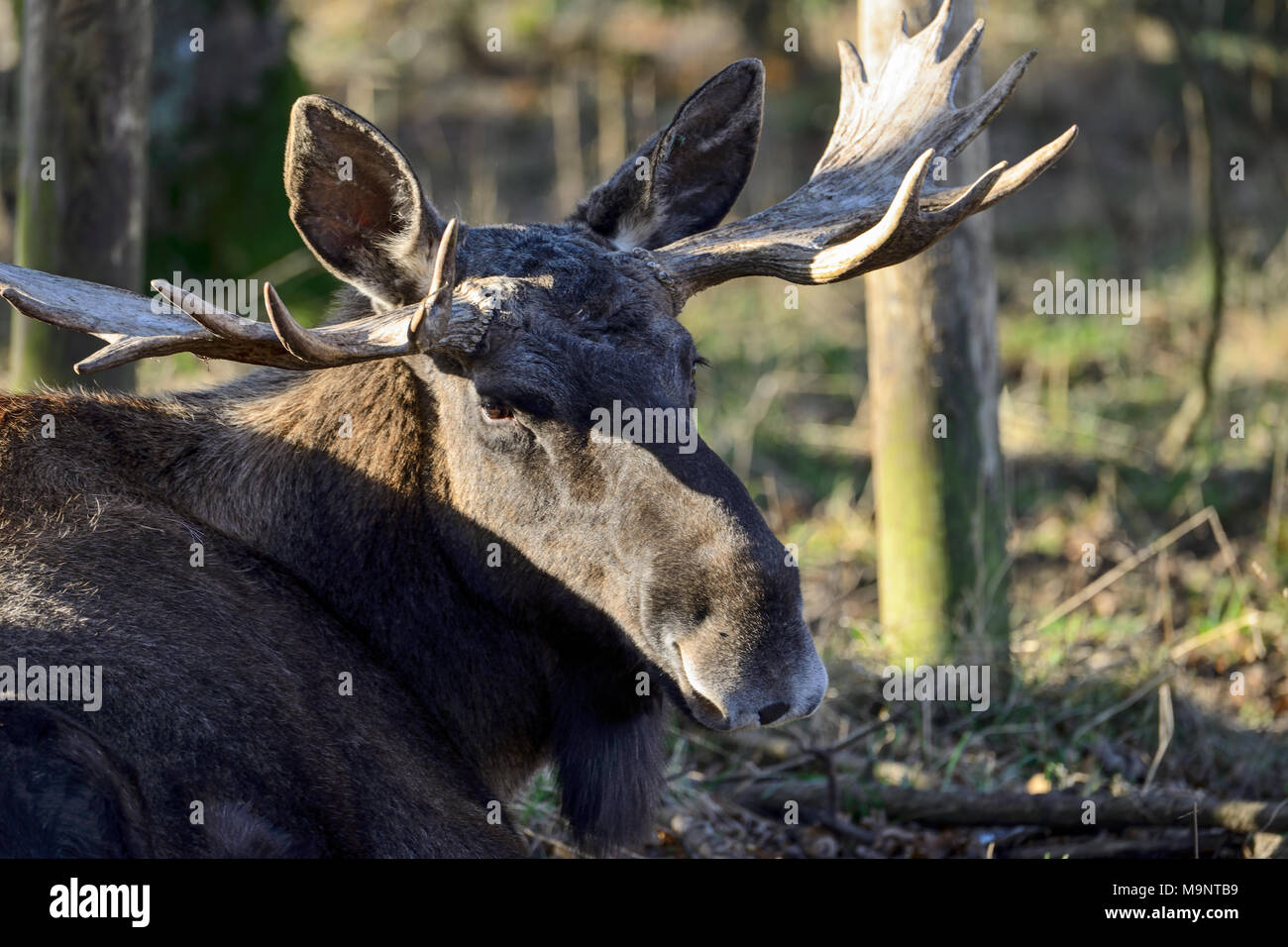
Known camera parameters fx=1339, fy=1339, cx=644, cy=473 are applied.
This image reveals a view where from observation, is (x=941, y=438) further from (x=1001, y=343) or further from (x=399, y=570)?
(x=1001, y=343)

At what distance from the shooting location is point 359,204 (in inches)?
159

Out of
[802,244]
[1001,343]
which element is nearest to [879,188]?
[802,244]

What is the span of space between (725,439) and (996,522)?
3329 mm

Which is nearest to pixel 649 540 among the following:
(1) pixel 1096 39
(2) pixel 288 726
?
(2) pixel 288 726

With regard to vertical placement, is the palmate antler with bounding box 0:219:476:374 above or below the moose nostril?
above

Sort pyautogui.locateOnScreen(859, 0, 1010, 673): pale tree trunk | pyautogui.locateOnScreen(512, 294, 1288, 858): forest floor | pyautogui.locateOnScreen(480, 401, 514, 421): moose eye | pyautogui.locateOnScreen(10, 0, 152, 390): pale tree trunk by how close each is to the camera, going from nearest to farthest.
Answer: pyautogui.locateOnScreen(480, 401, 514, 421): moose eye
pyautogui.locateOnScreen(512, 294, 1288, 858): forest floor
pyautogui.locateOnScreen(10, 0, 152, 390): pale tree trunk
pyautogui.locateOnScreen(859, 0, 1010, 673): pale tree trunk

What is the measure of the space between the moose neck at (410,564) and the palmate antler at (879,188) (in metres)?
1.04

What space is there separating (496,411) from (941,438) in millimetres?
2553

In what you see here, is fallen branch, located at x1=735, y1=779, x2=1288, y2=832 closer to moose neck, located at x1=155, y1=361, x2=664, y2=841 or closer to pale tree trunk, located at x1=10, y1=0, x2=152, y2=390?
moose neck, located at x1=155, y1=361, x2=664, y2=841

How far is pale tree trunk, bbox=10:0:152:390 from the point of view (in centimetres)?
543

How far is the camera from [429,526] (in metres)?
Answer: 4.07

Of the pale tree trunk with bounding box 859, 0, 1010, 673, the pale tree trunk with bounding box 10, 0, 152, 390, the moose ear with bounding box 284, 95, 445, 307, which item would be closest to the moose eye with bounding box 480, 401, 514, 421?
the moose ear with bounding box 284, 95, 445, 307

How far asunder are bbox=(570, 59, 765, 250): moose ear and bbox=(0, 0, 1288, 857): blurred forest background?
5.78ft
